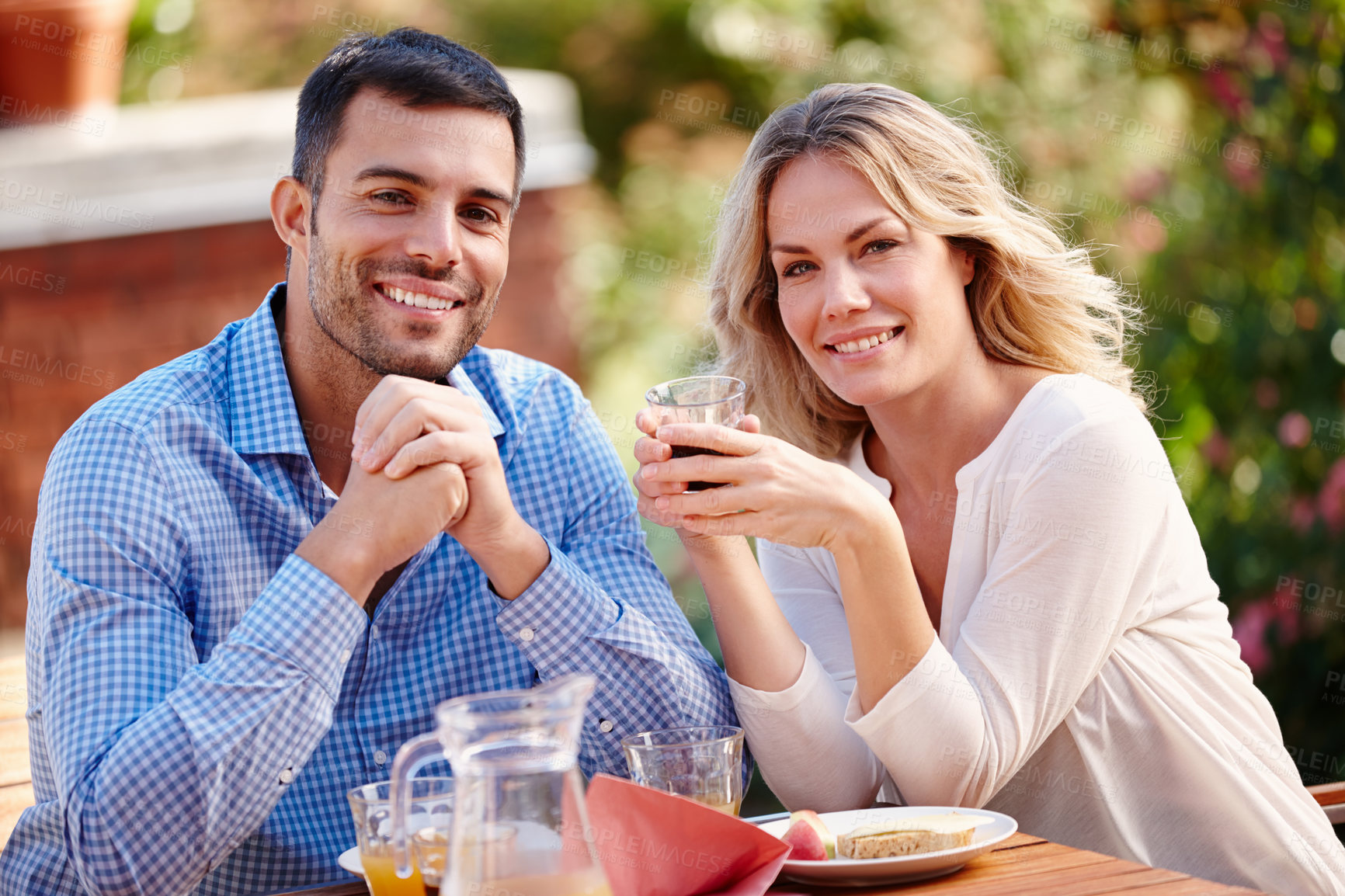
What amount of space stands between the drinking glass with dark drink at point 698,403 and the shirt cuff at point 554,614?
0.89 ft

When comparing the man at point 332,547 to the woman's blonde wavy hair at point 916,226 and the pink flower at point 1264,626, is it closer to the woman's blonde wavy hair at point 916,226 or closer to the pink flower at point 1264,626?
the woman's blonde wavy hair at point 916,226

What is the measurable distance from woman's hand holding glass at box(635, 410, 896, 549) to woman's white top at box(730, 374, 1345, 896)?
276 millimetres

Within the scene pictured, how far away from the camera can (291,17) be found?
351 inches

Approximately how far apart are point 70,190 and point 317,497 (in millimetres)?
3909

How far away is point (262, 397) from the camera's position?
89.3 inches

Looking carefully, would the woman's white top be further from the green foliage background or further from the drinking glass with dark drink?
the green foliage background

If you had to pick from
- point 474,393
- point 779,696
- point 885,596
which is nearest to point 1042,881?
point 885,596

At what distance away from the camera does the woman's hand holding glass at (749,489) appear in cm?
190

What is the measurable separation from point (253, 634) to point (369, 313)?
78 cm

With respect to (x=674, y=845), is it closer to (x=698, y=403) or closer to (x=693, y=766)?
(x=693, y=766)

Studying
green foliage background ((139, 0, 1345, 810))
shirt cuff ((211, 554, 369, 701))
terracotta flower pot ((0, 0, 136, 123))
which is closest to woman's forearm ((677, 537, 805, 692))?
shirt cuff ((211, 554, 369, 701))

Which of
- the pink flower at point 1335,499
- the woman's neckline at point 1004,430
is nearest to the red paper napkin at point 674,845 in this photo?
the woman's neckline at point 1004,430

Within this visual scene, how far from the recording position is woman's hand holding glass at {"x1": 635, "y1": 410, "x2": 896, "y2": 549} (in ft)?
6.23

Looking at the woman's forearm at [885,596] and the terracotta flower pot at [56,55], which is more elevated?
the terracotta flower pot at [56,55]
